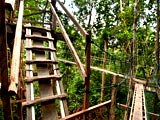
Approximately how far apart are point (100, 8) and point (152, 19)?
262cm

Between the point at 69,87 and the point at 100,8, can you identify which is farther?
the point at 100,8

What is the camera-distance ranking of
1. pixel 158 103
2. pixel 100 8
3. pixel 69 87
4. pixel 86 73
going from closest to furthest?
1. pixel 86 73
2. pixel 158 103
3. pixel 69 87
4. pixel 100 8

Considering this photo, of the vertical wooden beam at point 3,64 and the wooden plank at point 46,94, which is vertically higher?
the vertical wooden beam at point 3,64

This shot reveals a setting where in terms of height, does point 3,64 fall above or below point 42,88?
above

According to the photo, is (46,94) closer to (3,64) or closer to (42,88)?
(42,88)

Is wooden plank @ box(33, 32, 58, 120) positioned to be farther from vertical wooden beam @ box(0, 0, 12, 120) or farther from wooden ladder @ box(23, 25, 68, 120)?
vertical wooden beam @ box(0, 0, 12, 120)

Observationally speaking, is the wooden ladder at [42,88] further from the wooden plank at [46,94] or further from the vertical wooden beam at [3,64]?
the vertical wooden beam at [3,64]

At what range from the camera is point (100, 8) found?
1098cm

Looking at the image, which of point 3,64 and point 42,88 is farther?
point 42,88

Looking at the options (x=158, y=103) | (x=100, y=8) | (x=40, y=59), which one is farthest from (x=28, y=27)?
(x=100, y=8)

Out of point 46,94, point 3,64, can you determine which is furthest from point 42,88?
point 3,64

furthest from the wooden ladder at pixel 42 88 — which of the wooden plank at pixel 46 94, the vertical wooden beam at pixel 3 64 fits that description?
the vertical wooden beam at pixel 3 64

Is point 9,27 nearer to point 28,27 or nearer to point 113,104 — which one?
point 28,27

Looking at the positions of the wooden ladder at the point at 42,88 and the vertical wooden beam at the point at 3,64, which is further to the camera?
the wooden ladder at the point at 42,88
